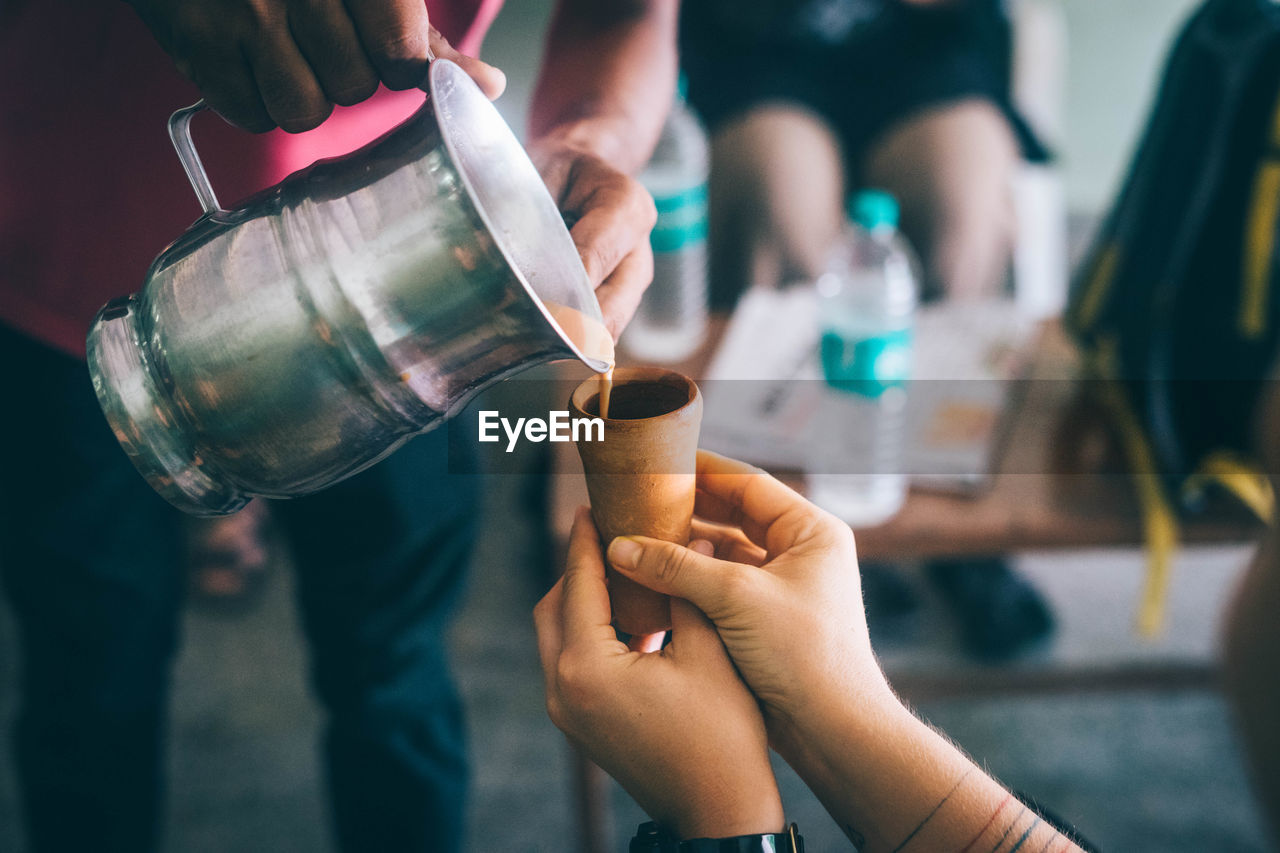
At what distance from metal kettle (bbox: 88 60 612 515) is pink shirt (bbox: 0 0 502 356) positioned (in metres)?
0.15


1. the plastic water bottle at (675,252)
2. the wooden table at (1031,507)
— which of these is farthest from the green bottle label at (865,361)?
the plastic water bottle at (675,252)

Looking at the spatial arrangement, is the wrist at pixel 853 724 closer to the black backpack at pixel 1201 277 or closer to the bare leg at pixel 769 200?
the black backpack at pixel 1201 277

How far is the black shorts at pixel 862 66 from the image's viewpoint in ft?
4.79

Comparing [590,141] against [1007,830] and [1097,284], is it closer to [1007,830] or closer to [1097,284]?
[1007,830]

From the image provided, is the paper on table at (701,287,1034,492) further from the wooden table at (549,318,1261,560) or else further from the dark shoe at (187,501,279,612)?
the dark shoe at (187,501,279,612)

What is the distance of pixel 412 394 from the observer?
46 cm

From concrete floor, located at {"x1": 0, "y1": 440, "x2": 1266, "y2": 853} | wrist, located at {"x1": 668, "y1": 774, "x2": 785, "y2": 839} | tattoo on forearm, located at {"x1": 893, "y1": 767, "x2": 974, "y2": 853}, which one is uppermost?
wrist, located at {"x1": 668, "y1": 774, "x2": 785, "y2": 839}

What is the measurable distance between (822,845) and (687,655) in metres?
0.74

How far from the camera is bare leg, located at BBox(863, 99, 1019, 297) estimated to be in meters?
1.41

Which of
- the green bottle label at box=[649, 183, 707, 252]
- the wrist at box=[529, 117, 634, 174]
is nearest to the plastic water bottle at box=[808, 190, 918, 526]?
the green bottle label at box=[649, 183, 707, 252]

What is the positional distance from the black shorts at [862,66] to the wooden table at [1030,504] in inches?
21.6

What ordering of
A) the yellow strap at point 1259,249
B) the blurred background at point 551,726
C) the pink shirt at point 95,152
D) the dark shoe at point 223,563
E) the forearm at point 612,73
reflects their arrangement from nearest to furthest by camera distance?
the pink shirt at point 95,152 → the forearm at point 612,73 → the yellow strap at point 1259,249 → the blurred background at point 551,726 → the dark shoe at point 223,563

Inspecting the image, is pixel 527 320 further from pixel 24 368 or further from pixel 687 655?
pixel 24 368

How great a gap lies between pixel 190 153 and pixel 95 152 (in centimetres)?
25
